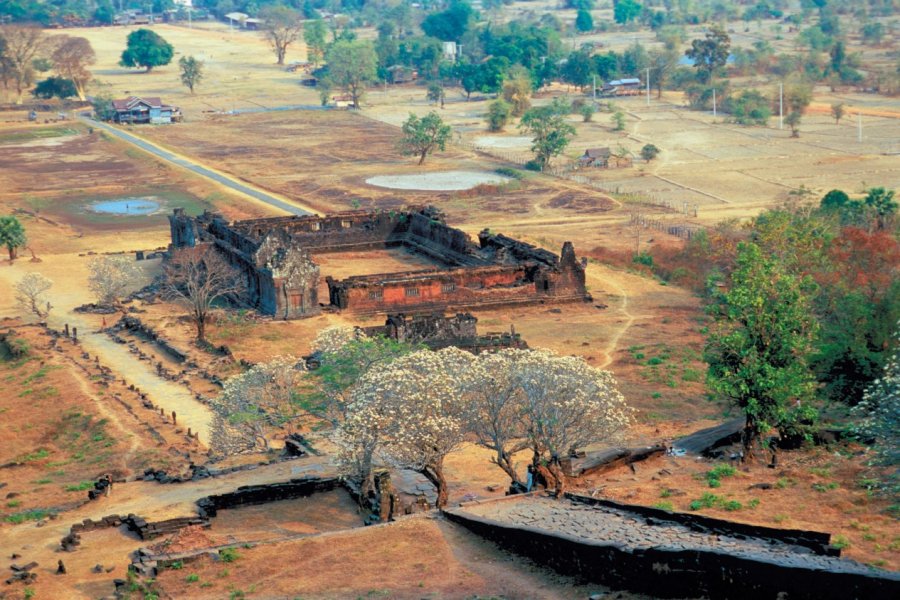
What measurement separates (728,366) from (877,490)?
7.43 m

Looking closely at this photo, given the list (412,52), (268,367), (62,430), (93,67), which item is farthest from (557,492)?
(93,67)

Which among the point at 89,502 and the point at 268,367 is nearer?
the point at 89,502

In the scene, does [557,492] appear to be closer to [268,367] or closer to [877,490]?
[877,490]

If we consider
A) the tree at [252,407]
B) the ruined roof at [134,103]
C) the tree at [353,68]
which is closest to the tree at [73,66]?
the ruined roof at [134,103]

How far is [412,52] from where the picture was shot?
500 feet

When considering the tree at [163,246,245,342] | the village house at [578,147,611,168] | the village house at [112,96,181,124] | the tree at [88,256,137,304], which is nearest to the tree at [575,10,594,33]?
the village house at [112,96,181,124]

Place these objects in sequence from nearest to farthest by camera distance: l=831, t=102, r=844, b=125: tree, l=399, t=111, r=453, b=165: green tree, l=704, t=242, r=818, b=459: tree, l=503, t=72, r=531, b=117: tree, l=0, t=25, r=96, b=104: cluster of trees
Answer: l=704, t=242, r=818, b=459: tree → l=399, t=111, r=453, b=165: green tree → l=831, t=102, r=844, b=125: tree → l=503, t=72, r=531, b=117: tree → l=0, t=25, r=96, b=104: cluster of trees

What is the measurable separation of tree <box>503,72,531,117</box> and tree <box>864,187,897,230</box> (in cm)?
5584

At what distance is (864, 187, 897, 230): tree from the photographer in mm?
66625

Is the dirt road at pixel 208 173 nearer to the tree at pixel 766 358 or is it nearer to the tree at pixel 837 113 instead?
the tree at pixel 766 358

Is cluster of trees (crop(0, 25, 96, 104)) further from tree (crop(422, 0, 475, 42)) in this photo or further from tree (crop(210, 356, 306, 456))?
tree (crop(210, 356, 306, 456))

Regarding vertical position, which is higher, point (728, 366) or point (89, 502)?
point (728, 366)

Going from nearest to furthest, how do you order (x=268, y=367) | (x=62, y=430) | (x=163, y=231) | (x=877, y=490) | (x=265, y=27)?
(x=877, y=490), (x=268, y=367), (x=62, y=430), (x=163, y=231), (x=265, y=27)

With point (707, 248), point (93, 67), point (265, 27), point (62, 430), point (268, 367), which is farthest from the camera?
point (265, 27)
